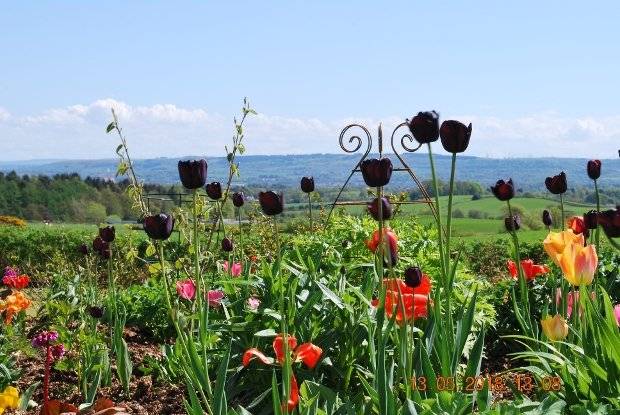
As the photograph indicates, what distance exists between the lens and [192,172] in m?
2.58

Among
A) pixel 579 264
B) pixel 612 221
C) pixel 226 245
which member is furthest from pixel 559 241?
pixel 226 245

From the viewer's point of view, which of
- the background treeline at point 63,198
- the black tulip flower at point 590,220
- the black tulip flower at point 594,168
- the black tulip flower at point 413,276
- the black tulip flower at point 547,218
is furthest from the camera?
the background treeline at point 63,198

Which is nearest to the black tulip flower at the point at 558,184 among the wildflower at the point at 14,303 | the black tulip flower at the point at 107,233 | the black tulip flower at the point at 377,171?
the black tulip flower at the point at 377,171

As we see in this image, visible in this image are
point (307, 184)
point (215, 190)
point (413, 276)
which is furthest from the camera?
point (307, 184)

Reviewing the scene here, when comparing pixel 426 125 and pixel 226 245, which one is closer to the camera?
pixel 426 125

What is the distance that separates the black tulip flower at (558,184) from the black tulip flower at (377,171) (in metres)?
1.58

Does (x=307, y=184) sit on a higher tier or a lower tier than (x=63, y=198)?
higher

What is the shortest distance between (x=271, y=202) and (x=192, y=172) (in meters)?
0.29

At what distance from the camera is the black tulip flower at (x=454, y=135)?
248cm

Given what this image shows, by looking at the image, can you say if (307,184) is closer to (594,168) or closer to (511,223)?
(511,223)

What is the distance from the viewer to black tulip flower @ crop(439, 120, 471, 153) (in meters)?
2.48

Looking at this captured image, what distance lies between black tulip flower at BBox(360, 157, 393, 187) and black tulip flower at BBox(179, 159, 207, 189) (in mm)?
563

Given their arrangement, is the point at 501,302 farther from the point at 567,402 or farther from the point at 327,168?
the point at 327,168

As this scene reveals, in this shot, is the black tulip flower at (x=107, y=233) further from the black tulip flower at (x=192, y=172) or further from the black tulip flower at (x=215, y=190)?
the black tulip flower at (x=192, y=172)
